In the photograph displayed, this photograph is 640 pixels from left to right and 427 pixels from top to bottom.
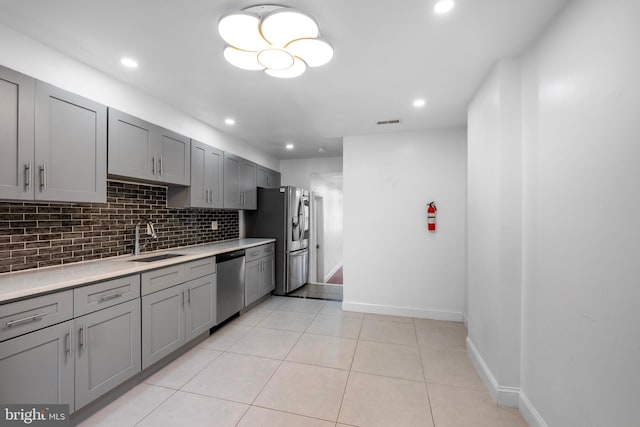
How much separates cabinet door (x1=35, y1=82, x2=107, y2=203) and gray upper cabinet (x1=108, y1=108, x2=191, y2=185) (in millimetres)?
86

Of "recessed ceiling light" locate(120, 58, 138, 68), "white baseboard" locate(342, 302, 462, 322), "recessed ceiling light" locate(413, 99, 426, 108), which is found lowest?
"white baseboard" locate(342, 302, 462, 322)

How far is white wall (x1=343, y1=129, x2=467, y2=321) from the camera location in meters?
3.43

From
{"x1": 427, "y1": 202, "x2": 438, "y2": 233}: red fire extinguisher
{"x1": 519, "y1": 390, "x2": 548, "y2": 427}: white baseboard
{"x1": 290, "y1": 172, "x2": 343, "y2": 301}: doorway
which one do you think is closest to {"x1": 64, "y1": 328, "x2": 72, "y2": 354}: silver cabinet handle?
{"x1": 519, "y1": 390, "x2": 548, "y2": 427}: white baseboard

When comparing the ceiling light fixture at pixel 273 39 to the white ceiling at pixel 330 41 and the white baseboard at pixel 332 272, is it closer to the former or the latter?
the white ceiling at pixel 330 41

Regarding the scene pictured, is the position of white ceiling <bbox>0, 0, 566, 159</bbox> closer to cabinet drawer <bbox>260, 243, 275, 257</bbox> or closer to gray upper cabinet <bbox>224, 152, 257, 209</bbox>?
gray upper cabinet <bbox>224, 152, 257, 209</bbox>

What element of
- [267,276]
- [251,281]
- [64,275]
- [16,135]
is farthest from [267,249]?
[16,135]

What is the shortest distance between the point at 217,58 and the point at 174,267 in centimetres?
180

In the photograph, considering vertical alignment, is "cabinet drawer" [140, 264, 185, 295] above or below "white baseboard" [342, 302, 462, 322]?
above

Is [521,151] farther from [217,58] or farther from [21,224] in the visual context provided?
[21,224]

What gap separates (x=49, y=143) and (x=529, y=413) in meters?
3.59

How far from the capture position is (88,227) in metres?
2.31

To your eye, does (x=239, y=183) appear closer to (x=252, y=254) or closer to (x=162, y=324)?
(x=252, y=254)

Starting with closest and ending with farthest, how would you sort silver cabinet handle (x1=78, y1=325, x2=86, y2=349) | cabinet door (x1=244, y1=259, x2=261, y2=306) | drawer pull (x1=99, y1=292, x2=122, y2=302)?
silver cabinet handle (x1=78, y1=325, x2=86, y2=349) → drawer pull (x1=99, y1=292, x2=122, y2=302) → cabinet door (x1=244, y1=259, x2=261, y2=306)

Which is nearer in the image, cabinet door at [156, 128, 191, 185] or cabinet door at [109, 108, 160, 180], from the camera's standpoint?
cabinet door at [109, 108, 160, 180]
